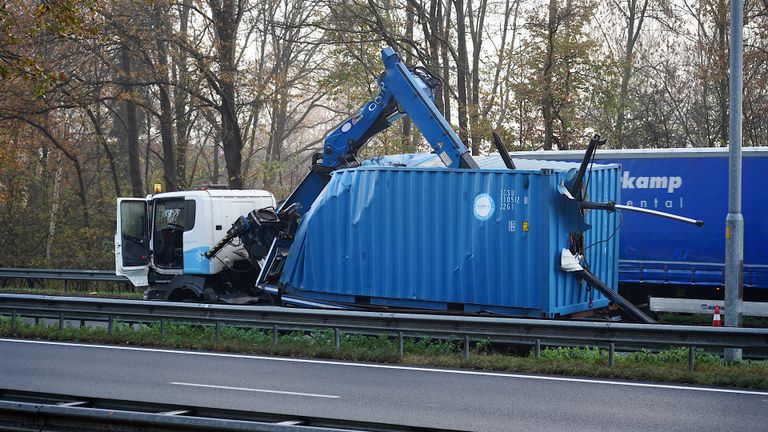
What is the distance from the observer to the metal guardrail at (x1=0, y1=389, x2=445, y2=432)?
5.27 m

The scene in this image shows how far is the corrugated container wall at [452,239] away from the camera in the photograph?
12.9 m

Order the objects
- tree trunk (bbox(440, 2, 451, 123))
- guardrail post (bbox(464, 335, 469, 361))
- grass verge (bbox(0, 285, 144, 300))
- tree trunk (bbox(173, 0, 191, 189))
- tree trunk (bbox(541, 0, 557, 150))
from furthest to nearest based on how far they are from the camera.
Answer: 1. tree trunk (bbox(440, 2, 451, 123))
2. tree trunk (bbox(173, 0, 191, 189))
3. tree trunk (bbox(541, 0, 557, 150))
4. grass verge (bbox(0, 285, 144, 300))
5. guardrail post (bbox(464, 335, 469, 361))

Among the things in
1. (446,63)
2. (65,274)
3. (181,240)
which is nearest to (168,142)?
(65,274)

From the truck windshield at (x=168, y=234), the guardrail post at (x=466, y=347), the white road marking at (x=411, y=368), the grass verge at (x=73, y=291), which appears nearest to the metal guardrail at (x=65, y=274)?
the grass verge at (x=73, y=291)

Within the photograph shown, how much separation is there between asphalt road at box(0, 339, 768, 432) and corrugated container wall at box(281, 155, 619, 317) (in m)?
1.81

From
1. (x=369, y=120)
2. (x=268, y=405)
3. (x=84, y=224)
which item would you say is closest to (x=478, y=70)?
(x=84, y=224)

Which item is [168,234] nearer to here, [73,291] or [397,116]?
[397,116]

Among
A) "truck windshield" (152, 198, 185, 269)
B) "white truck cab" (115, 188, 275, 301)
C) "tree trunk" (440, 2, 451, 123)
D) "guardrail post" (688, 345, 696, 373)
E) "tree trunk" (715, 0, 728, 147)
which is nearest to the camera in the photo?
"guardrail post" (688, 345, 696, 373)

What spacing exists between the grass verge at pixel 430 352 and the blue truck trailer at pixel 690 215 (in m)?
5.26

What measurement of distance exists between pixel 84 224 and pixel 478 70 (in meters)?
17.6

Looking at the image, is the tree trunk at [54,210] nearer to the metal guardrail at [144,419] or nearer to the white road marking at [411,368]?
the white road marking at [411,368]

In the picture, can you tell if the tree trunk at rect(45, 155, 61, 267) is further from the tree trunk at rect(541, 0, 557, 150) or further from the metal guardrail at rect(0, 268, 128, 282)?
the tree trunk at rect(541, 0, 557, 150)

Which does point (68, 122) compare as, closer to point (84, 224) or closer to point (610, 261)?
point (84, 224)

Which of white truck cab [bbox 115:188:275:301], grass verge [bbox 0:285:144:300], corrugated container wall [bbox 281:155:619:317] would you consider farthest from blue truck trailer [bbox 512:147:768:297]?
grass verge [bbox 0:285:144:300]
